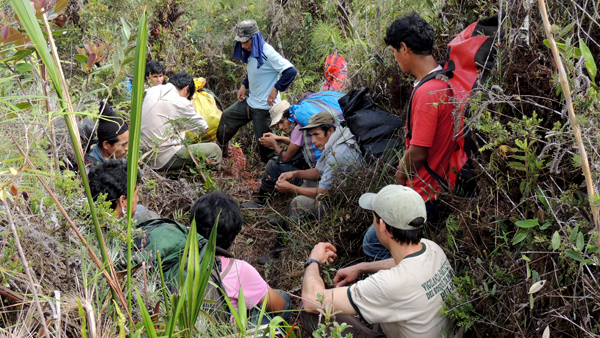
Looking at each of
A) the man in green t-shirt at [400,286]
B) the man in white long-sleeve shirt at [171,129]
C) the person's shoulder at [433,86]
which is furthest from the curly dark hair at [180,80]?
the man in green t-shirt at [400,286]

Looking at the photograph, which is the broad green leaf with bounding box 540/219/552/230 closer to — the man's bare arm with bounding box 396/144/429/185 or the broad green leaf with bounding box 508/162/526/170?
the broad green leaf with bounding box 508/162/526/170

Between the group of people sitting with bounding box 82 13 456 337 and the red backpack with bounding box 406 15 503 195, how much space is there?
7 cm

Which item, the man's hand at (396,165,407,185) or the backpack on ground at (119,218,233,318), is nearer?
the backpack on ground at (119,218,233,318)

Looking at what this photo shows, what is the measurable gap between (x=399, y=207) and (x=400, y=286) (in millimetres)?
363

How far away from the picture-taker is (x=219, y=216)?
8.11 feet

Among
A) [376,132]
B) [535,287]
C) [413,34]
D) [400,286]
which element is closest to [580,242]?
[535,287]

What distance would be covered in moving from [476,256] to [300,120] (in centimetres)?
234

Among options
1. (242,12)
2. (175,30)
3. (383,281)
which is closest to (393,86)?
(383,281)

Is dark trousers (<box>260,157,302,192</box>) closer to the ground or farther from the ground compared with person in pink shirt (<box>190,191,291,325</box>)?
closer to the ground

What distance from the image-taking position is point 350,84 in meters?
4.81

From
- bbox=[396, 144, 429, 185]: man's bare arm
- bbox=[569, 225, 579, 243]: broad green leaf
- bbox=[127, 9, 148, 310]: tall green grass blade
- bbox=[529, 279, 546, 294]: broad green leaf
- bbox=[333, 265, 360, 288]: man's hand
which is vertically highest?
bbox=[127, 9, 148, 310]: tall green grass blade

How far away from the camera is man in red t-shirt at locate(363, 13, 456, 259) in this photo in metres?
2.71

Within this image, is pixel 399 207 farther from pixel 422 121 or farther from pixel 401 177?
pixel 401 177

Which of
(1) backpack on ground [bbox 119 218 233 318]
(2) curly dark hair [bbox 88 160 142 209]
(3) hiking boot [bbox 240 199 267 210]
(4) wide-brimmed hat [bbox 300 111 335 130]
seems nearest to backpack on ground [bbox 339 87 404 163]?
(4) wide-brimmed hat [bbox 300 111 335 130]
